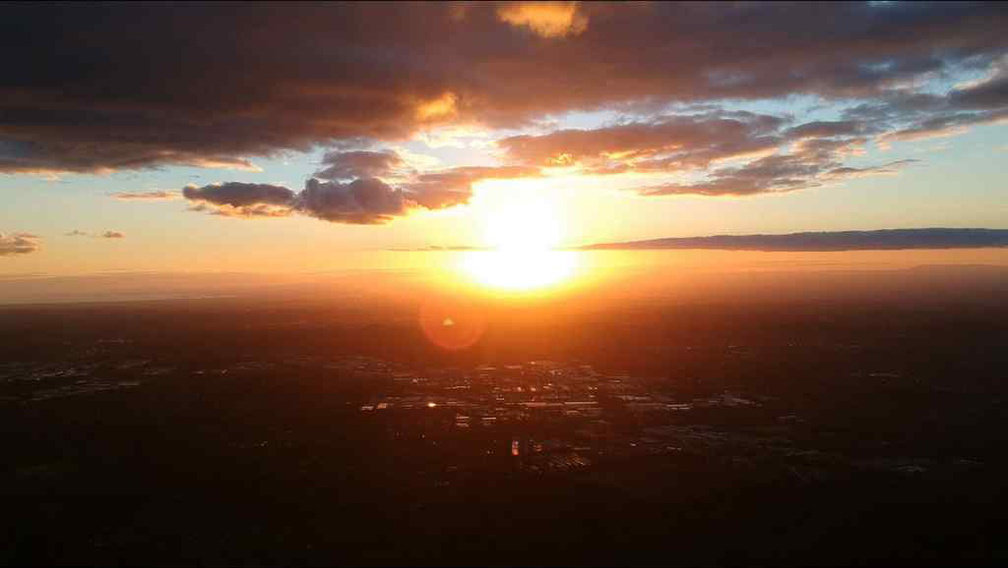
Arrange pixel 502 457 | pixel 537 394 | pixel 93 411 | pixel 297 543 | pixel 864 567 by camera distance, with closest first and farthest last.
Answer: pixel 864 567 → pixel 297 543 → pixel 502 457 → pixel 93 411 → pixel 537 394

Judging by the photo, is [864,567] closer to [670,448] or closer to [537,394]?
[670,448]

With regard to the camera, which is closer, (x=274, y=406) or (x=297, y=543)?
(x=297, y=543)

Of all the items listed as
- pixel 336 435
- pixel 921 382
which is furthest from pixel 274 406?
pixel 921 382

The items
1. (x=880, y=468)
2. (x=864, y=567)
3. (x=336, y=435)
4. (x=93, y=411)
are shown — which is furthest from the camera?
(x=93, y=411)

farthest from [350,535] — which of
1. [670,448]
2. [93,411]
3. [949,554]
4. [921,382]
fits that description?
[921,382]

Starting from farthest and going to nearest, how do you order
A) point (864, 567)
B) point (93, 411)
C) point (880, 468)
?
point (93, 411) < point (880, 468) < point (864, 567)

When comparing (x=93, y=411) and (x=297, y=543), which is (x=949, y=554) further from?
(x=93, y=411)
